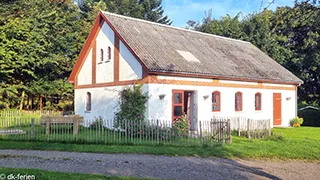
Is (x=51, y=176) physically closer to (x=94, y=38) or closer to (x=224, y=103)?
(x=224, y=103)

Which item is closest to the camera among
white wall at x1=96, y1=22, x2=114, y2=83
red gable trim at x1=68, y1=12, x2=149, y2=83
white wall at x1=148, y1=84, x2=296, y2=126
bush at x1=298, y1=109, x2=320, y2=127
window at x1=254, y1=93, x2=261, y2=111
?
white wall at x1=148, y1=84, x2=296, y2=126

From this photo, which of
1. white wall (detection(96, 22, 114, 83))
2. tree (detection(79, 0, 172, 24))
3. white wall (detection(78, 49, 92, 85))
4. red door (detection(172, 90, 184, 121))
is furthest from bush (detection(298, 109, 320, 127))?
tree (detection(79, 0, 172, 24))

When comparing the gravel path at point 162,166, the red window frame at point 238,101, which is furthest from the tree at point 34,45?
the gravel path at point 162,166

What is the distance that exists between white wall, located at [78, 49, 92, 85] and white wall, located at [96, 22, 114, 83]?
108cm

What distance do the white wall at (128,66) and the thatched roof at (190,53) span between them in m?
0.57

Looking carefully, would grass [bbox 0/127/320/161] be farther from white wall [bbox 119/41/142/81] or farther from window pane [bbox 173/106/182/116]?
white wall [bbox 119/41/142/81]

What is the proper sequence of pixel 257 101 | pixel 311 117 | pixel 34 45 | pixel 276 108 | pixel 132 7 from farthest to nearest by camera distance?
1. pixel 132 7
2. pixel 311 117
3. pixel 34 45
4. pixel 276 108
5. pixel 257 101

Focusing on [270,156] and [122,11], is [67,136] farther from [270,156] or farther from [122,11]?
[122,11]

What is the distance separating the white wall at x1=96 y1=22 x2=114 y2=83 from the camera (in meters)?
20.3

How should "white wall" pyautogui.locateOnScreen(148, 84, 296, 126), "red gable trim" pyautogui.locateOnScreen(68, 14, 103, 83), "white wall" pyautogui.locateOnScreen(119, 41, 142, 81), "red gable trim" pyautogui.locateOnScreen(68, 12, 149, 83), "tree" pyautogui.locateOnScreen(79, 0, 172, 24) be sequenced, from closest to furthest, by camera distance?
"white wall" pyautogui.locateOnScreen(148, 84, 296, 126), "red gable trim" pyautogui.locateOnScreen(68, 12, 149, 83), "white wall" pyautogui.locateOnScreen(119, 41, 142, 81), "red gable trim" pyautogui.locateOnScreen(68, 14, 103, 83), "tree" pyautogui.locateOnScreen(79, 0, 172, 24)

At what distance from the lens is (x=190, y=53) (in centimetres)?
2145

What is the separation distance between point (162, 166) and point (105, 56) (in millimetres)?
12769

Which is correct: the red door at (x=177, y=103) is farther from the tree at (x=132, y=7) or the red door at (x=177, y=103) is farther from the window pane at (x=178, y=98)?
the tree at (x=132, y=7)

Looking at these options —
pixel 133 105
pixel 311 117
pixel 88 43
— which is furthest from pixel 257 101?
pixel 88 43
